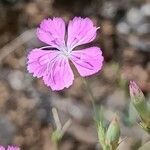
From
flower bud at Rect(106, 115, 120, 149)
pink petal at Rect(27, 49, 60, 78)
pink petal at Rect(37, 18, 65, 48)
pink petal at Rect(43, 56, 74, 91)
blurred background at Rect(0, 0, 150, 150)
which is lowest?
blurred background at Rect(0, 0, 150, 150)

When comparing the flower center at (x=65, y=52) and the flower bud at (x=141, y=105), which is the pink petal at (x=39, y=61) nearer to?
the flower center at (x=65, y=52)

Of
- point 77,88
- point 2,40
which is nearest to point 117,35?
point 77,88

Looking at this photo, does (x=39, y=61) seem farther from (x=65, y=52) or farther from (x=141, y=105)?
(x=141, y=105)

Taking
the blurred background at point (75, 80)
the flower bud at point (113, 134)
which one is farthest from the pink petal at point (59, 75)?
the blurred background at point (75, 80)

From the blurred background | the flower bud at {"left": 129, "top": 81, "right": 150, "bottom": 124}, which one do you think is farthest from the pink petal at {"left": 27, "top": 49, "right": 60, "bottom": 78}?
the blurred background

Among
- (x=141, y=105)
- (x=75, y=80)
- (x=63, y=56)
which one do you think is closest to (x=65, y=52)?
(x=63, y=56)

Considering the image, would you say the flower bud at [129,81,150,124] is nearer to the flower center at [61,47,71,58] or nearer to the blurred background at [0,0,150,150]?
the flower center at [61,47,71,58]

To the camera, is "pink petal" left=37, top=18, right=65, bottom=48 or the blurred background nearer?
"pink petal" left=37, top=18, right=65, bottom=48
